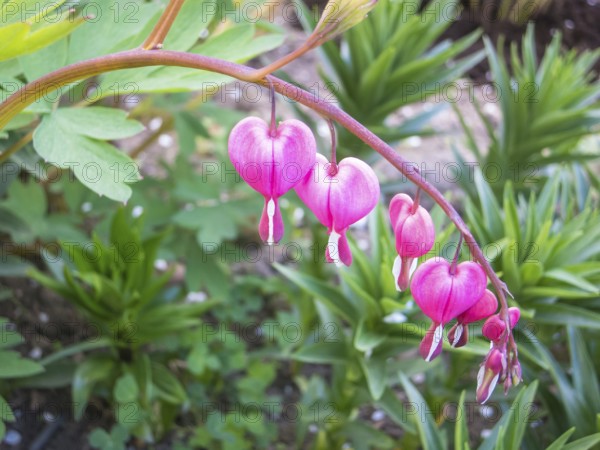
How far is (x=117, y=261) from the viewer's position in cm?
180

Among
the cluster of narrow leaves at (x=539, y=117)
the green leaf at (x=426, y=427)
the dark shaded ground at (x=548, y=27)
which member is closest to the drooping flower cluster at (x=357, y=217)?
the green leaf at (x=426, y=427)

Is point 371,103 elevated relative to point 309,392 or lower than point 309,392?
elevated

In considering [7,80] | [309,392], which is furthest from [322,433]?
[7,80]

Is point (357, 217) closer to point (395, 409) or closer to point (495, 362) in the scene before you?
point (495, 362)

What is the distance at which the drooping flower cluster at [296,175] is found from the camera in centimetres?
90

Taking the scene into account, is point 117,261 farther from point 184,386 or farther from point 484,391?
point 484,391

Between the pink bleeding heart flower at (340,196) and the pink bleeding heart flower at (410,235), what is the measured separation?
57 millimetres

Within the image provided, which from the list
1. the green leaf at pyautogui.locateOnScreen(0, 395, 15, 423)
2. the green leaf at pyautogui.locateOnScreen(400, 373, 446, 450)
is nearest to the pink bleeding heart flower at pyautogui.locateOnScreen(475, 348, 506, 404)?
the green leaf at pyautogui.locateOnScreen(400, 373, 446, 450)

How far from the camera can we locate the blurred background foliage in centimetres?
142

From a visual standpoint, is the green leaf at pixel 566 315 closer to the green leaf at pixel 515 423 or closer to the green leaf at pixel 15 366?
the green leaf at pixel 515 423

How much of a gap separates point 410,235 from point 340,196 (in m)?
0.11

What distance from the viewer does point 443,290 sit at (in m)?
0.94

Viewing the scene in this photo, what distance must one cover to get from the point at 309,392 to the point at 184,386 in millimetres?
358

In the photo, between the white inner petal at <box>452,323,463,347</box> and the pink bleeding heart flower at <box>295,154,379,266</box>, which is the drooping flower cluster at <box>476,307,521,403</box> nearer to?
the white inner petal at <box>452,323,463,347</box>
